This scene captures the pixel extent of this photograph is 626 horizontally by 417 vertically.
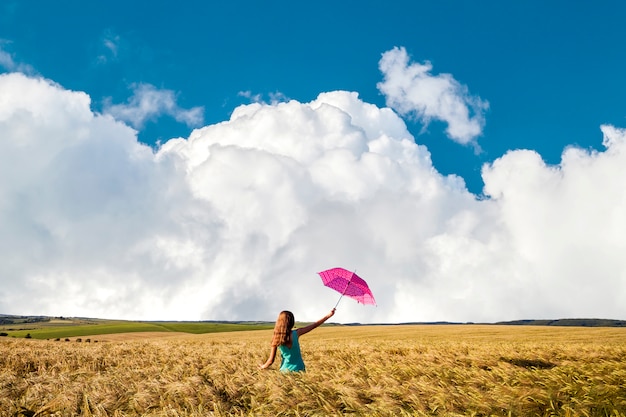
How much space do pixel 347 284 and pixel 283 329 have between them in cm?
261

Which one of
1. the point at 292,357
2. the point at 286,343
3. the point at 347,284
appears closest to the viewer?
the point at 286,343

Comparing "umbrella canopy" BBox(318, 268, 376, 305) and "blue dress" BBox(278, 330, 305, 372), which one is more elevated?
"umbrella canopy" BBox(318, 268, 376, 305)

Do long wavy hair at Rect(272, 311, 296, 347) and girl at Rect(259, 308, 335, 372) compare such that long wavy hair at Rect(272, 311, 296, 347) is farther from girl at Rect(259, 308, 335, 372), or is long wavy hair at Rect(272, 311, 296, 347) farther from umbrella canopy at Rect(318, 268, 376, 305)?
umbrella canopy at Rect(318, 268, 376, 305)

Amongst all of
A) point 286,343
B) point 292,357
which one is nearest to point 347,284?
point 292,357

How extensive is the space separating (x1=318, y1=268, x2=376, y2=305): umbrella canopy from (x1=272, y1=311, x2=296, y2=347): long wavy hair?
2426 millimetres

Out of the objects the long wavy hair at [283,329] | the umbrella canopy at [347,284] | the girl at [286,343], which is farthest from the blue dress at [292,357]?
the umbrella canopy at [347,284]

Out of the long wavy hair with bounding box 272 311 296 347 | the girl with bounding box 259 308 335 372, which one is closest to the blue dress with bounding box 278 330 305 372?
the girl with bounding box 259 308 335 372

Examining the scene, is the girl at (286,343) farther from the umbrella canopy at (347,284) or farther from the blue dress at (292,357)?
the umbrella canopy at (347,284)

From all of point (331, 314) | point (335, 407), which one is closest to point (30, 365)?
point (331, 314)

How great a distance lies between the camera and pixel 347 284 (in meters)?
9.80

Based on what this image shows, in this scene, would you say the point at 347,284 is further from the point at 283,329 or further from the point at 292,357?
the point at 283,329

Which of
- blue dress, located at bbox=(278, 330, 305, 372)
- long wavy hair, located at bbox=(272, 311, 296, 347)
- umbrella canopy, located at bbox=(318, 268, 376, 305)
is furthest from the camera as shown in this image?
umbrella canopy, located at bbox=(318, 268, 376, 305)

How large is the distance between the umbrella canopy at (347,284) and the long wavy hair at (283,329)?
2426 millimetres

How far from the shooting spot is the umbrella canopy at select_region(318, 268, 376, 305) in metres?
9.84
